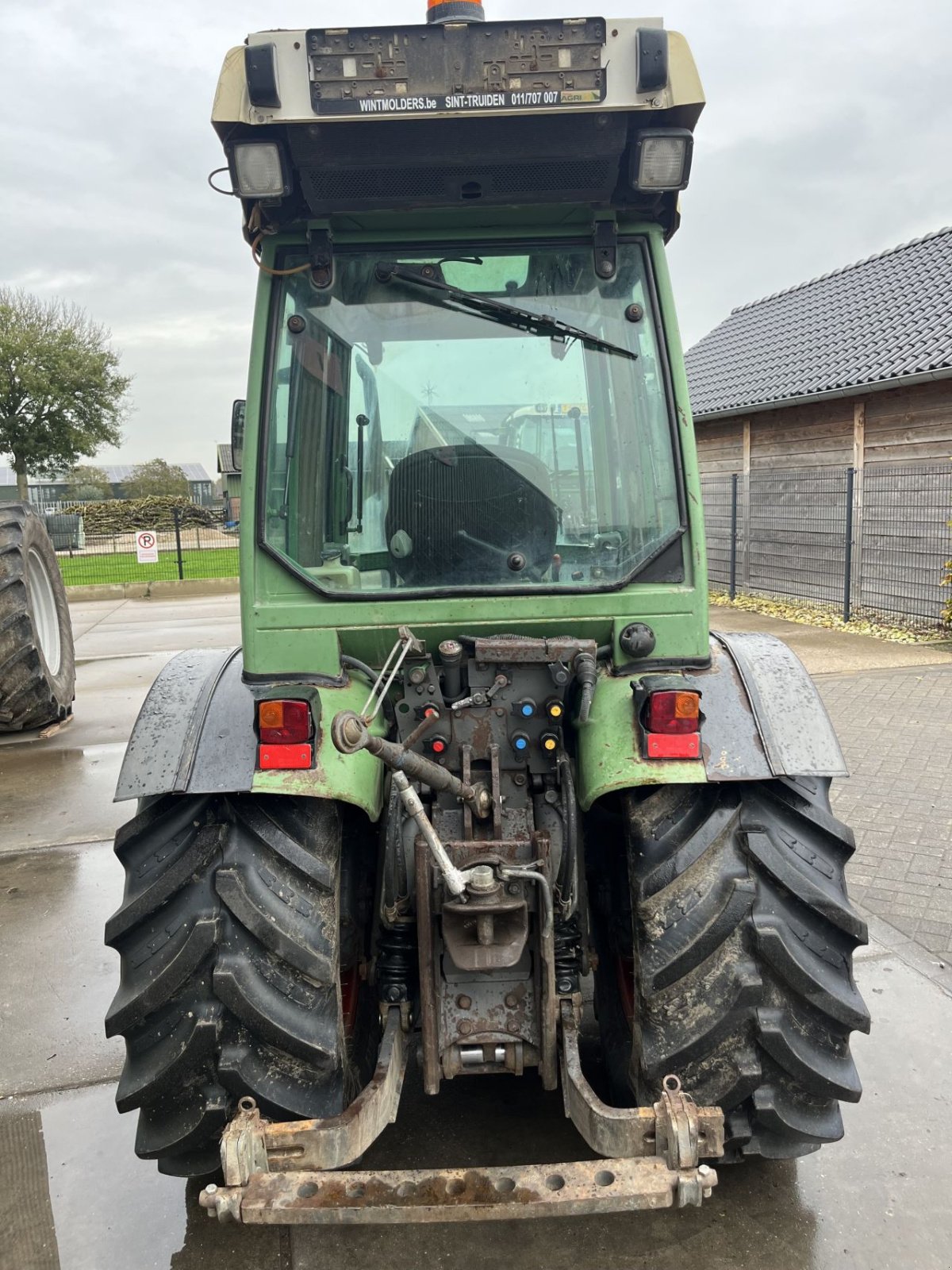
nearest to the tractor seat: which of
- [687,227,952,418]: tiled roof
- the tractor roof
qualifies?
the tractor roof

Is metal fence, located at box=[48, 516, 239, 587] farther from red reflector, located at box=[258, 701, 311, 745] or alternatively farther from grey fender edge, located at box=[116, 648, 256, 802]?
red reflector, located at box=[258, 701, 311, 745]

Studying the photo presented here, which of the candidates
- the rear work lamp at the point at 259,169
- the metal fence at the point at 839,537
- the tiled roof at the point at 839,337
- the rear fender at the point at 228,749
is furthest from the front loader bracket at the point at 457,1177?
the metal fence at the point at 839,537

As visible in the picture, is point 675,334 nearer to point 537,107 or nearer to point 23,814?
point 537,107

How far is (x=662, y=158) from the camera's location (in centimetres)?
223

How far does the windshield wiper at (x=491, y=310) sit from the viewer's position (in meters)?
2.47

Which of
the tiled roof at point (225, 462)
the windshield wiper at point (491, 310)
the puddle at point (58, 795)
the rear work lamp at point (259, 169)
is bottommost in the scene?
the puddle at point (58, 795)

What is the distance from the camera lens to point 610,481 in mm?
2574

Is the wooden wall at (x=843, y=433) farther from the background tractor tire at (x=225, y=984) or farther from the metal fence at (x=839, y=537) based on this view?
the background tractor tire at (x=225, y=984)

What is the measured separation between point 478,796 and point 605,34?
1790 mm

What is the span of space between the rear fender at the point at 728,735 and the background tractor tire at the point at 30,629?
17.8ft

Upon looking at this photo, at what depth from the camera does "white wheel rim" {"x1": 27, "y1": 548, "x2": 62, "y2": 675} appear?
759 centimetres

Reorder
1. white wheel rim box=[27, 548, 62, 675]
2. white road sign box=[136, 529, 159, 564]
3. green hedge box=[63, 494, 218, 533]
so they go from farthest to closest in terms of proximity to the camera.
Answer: green hedge box=[63, 494, 218, 533]
white road sign box=[136, 529, 159, 564]
white wheel rim box=[27, 548, 62, 675]

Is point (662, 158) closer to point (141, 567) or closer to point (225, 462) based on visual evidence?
point (225, 462)

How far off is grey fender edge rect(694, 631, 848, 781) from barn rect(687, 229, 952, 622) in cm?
928
